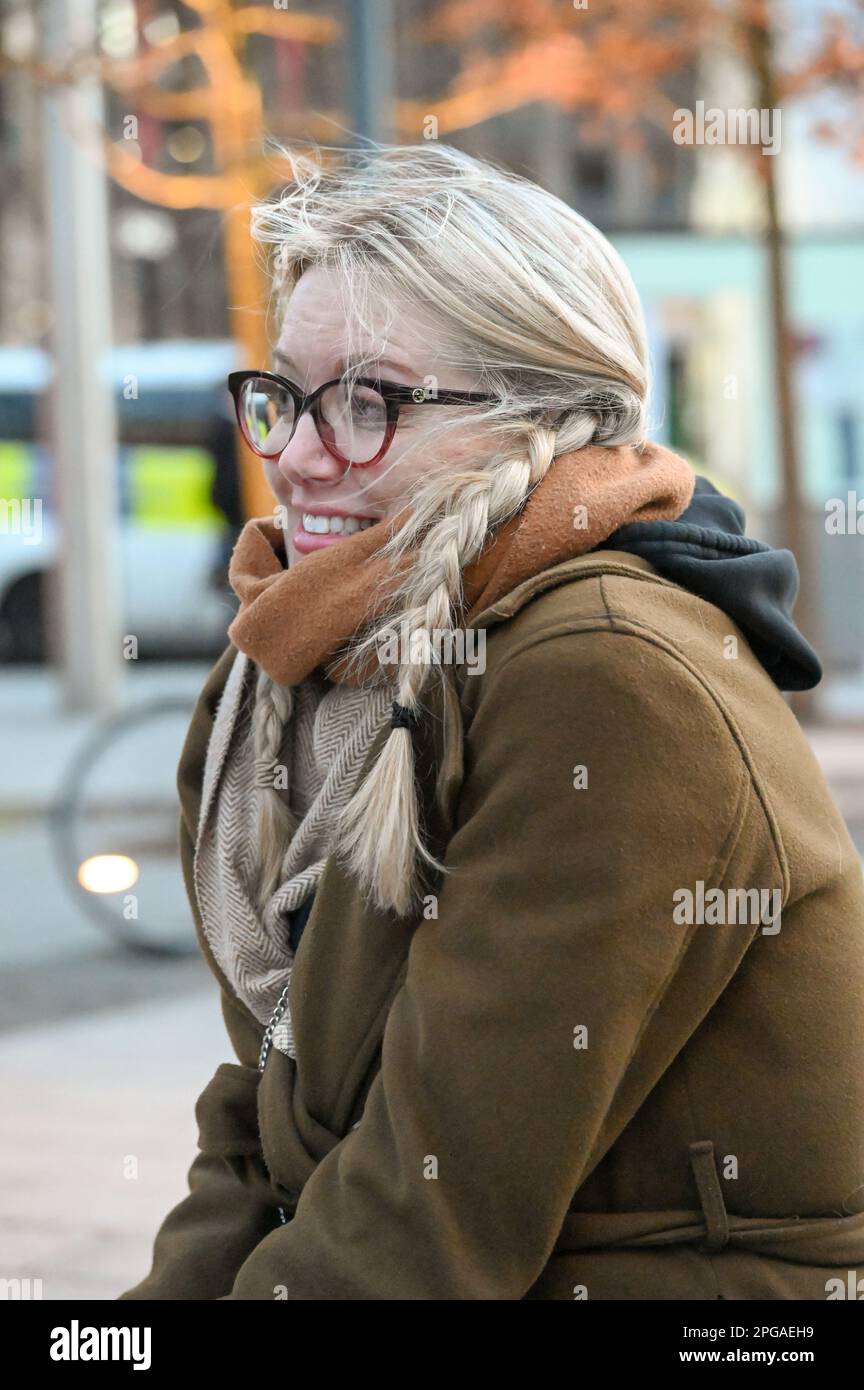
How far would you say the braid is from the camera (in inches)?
60.6

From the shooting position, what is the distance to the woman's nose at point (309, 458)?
1754 mm

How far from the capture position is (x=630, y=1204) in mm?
1555

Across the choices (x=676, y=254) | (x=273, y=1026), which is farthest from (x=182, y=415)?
(x=273, y=1026)

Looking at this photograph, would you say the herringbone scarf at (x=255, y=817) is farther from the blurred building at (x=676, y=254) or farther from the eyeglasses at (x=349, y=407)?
the blurred building at (x=676, y=254)

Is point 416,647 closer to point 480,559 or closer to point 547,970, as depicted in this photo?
point 480,559

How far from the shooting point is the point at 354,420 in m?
1.74

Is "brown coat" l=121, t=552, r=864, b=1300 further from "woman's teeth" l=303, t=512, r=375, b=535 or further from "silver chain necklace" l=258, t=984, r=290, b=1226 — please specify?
"woman's teeth" l=303, t=512, r=375, b=535

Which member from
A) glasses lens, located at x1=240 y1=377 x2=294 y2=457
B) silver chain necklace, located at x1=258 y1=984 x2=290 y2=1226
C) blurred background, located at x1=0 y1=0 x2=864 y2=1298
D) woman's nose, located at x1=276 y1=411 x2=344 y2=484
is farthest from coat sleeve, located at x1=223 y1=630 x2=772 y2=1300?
blurred background, located at x1=0 y1=0 x2=864 y2=1298

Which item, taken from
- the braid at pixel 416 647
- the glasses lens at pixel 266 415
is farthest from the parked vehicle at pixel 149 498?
the braid at pixel 416 647

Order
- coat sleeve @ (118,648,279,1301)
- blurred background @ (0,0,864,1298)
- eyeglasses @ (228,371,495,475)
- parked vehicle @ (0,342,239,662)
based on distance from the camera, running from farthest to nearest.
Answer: parked vehicle @ (0,342,239,662)
blurred background @ (0,0,864,1298)
coat sleeve @ (118,648,279,1301)
eyeglasses @ (228,371,495,475)

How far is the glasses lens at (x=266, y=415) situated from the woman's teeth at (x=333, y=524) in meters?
0.09

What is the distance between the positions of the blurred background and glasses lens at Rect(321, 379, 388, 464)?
522mm
